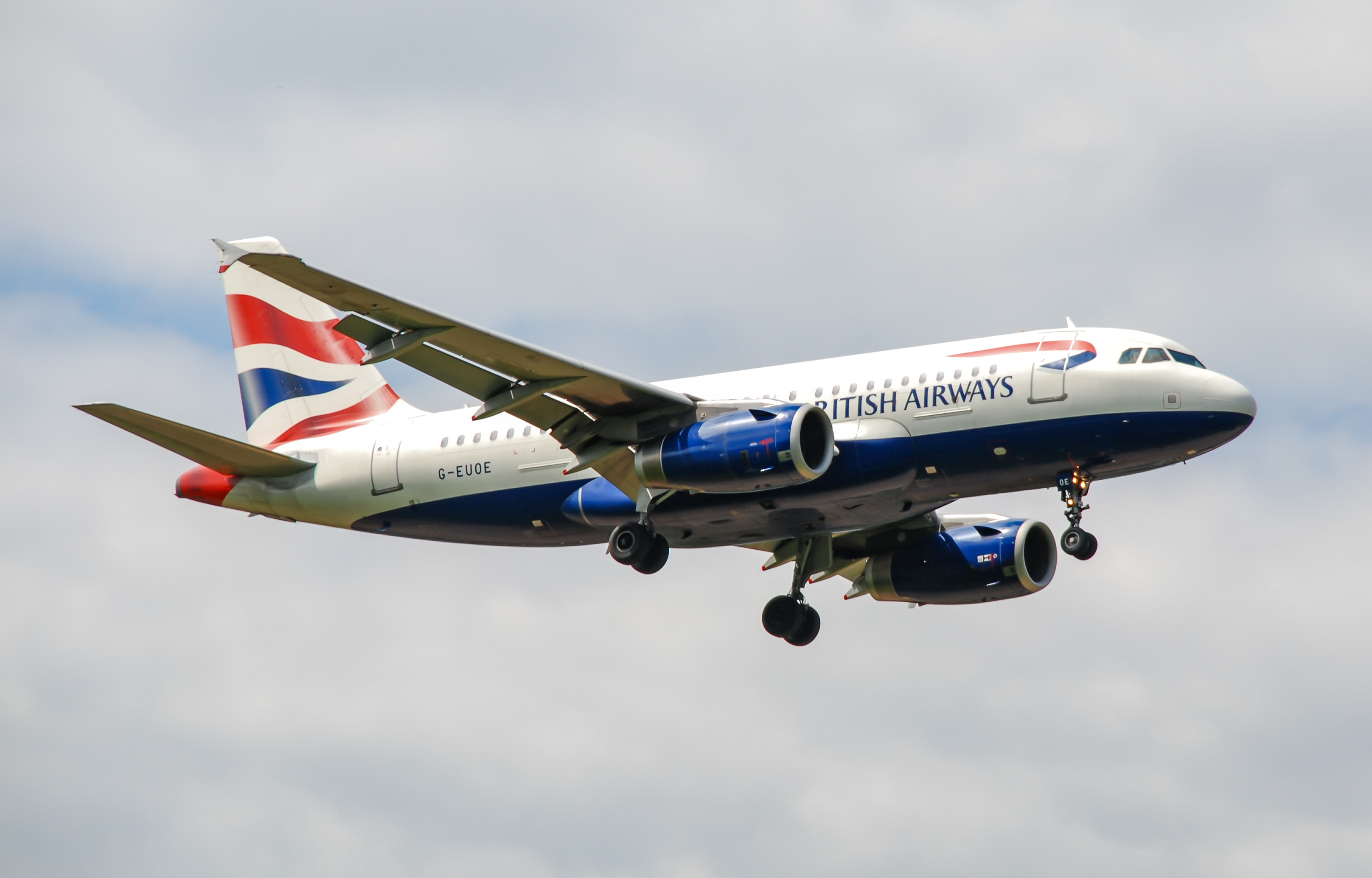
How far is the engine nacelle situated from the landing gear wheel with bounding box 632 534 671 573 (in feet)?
7.25

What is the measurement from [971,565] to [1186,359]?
8758mm

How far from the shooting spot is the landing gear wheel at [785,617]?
140 ft

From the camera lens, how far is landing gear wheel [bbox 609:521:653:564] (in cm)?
3725

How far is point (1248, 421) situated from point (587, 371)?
13.6m

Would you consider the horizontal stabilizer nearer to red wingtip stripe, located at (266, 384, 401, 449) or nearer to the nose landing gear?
red wingtip stripe, located at (266, 384, 401, 449)

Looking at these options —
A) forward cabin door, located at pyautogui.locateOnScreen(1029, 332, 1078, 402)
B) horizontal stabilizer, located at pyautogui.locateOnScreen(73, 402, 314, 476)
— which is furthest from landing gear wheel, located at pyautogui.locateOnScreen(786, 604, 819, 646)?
horizontal stabilizer, located at pyautogui.locateOnScreen(73, 402, 314, 476)

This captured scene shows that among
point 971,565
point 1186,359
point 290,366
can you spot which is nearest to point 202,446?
point 290,366

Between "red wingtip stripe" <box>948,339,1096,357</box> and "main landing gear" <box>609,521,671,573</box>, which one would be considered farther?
"main landing gear" <box>609,521,671,573</box>

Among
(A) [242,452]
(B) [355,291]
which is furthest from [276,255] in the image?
(A) [242,452]

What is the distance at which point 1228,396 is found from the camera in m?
34.7

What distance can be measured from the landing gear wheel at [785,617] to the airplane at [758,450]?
53 millimetres

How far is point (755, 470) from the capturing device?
3434cm

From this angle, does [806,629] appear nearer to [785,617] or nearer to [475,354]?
[785,617]

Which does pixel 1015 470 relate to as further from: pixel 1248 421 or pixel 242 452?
pixel 242 452
